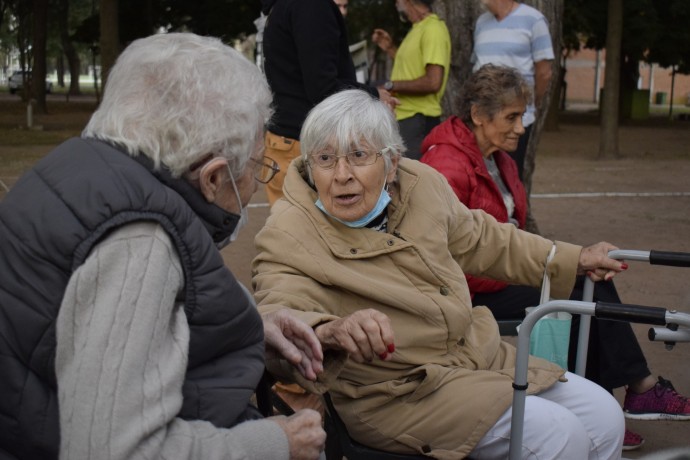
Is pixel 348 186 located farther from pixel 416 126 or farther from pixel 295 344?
pixel 416 126

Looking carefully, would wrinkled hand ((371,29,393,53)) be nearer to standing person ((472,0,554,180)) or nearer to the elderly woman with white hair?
standing person ((472,0,554,180))

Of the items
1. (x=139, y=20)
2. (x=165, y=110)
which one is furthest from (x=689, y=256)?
(x=139, y=20)

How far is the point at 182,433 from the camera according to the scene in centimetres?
183

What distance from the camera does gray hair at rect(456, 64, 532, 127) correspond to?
13.6ft

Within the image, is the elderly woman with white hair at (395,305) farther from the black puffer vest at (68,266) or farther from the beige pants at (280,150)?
the beige pants at (280,150)

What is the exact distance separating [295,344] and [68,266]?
33.6 inches

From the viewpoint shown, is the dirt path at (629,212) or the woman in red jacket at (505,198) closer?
the woman in red jacket at (505,198)

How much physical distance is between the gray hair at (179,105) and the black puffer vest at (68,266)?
0.17 feet

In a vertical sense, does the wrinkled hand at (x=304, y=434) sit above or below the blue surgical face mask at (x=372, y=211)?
below

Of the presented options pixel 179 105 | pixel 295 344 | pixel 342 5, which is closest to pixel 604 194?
pixel 342 5

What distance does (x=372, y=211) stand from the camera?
298cm

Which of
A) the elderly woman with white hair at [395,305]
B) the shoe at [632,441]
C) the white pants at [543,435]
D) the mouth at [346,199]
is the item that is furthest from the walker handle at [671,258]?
the shoe at [632,441]

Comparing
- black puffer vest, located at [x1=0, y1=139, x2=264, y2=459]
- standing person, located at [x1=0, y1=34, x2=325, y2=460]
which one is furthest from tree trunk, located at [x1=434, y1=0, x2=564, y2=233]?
black puffer vest, located at [x1=0, y1=139, x2=264, y2=459]

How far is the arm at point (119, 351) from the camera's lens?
66.4 inches
